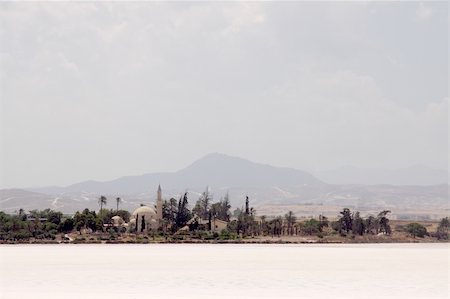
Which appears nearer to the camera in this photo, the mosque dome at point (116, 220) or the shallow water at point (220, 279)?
the shallow water at point (220, 279)

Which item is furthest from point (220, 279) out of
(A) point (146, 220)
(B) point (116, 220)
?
(B) point (116, 220)

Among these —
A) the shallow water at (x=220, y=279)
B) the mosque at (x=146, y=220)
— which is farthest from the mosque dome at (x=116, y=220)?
the shallow water at (x=220, y=279)

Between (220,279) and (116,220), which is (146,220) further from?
(220,279)

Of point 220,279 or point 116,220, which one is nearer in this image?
point 220,279

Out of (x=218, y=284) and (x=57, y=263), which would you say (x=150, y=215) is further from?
(x=218, y=284)

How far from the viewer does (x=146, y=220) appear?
133250mm

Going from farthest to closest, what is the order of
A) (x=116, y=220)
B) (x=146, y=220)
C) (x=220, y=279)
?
1. (x=116, y=220)
2. (x=146, y=220)
3. (x=220, y=279)

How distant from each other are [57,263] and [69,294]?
2662 cm

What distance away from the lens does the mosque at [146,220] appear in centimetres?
13012

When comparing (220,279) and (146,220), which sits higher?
(146,220)

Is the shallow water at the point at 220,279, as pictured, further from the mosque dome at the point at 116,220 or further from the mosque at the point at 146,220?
the mosque dome at the point at 116,220

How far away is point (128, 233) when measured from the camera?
127m

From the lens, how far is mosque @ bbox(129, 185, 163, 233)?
427ft

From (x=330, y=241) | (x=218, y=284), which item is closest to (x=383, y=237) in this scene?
(x=330, y=241)
